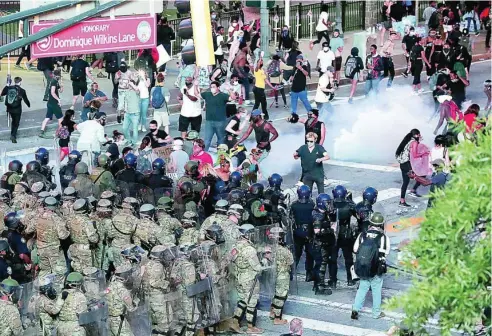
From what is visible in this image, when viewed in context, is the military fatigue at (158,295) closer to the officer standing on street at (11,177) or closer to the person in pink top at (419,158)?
the officer standing on street at (11,177)

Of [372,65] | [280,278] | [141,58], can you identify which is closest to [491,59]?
[372,65]

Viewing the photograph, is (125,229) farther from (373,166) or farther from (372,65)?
(372,65)

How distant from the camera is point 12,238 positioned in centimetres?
1748

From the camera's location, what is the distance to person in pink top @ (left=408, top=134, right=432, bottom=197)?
71.8 ft

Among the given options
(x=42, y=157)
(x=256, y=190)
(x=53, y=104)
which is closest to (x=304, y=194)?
(x=256, y=190)

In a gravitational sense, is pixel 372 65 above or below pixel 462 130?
below

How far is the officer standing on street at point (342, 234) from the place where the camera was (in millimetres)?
18797

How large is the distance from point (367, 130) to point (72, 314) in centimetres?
1298

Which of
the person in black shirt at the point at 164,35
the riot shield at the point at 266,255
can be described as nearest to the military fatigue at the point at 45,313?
the riot shield at the point at 266,255

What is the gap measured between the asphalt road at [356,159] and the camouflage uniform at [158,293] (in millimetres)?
1885

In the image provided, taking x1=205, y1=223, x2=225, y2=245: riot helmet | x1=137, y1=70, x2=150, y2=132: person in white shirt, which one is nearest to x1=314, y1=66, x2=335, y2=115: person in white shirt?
x1=137, y1=70, x2=150, y2=132: person in white shirt

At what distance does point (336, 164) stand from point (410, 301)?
48.9 ft

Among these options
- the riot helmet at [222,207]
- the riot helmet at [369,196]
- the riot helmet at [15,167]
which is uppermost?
the riot helmet at [15,167]

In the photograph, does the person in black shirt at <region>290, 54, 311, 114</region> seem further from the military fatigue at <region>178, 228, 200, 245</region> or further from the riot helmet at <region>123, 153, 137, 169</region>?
the military fatigue at <region>178, 228, 200, 245</region>
